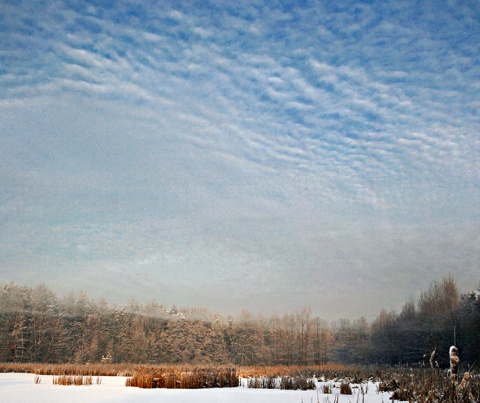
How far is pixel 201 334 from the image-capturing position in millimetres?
54719

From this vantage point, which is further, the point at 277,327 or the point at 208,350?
the point at 277,327

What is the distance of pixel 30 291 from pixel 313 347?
129 feet

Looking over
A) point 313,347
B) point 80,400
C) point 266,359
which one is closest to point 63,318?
point 266,359

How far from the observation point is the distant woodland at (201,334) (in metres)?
39.4

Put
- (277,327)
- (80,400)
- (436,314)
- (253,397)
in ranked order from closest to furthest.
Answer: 1. (80,400)
2. (253,397)
3. (436,314)
4. (277,327)

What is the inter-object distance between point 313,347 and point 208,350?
18.4 m

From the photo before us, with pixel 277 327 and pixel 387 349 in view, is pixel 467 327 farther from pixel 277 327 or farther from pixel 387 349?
pixel 277 327

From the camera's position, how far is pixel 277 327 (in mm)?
64250

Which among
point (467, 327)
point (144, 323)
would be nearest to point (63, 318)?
point (144, 323)

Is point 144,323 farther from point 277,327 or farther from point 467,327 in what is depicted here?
point 467,327

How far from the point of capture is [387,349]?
4525 cm

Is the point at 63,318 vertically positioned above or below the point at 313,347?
above

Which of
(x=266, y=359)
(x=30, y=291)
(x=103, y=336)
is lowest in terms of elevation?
(x=266, y=359)

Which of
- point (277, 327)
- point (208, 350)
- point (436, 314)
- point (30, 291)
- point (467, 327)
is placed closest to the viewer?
point (467, 327)
